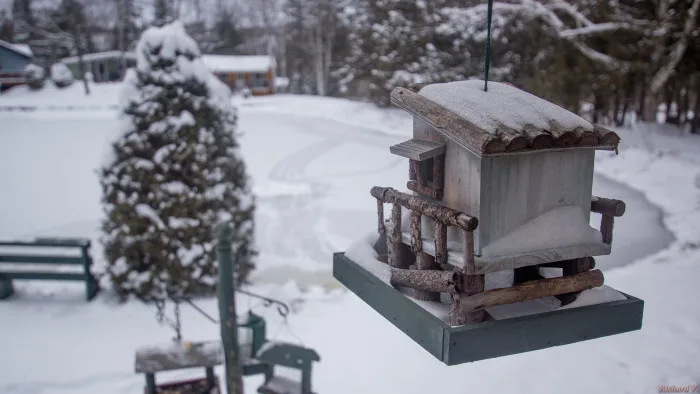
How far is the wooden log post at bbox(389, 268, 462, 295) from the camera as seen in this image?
1.59 metres

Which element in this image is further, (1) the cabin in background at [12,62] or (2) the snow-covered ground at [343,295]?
(1) the cabin in background at [12,62]

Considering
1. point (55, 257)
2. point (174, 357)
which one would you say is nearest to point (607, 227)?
point (174, 357)

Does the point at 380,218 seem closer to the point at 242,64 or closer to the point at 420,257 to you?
the point at 420,257

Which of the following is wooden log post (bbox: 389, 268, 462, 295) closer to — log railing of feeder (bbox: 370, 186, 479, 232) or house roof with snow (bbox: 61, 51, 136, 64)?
log railing of feeder (bbox: 370, 186, 479, 232)

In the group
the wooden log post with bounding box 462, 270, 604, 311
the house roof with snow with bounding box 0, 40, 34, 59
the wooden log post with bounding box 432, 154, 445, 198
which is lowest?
the wooden log post with bounding box 462, 270, 604, 311

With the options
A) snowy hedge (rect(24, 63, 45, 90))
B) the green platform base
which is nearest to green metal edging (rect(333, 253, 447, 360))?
the green platform base

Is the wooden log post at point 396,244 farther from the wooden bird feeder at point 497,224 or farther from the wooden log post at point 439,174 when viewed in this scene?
the wooden log post at point 439,174

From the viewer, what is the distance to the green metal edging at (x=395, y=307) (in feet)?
5.14

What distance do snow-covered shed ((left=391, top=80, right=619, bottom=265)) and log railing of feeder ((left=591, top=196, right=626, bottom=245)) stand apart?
0.04 meters

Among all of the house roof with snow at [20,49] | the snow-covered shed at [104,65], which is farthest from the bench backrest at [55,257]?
the snow-covered shed at [104,65]

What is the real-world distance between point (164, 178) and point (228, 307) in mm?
3577

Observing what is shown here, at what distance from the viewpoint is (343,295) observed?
671 centimetres

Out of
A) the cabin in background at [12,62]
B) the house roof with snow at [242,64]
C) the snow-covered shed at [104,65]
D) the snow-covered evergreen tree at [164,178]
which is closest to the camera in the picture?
the snow-covered evergreen tree at [164,178]

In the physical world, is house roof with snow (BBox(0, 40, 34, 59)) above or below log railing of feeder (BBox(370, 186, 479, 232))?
above
